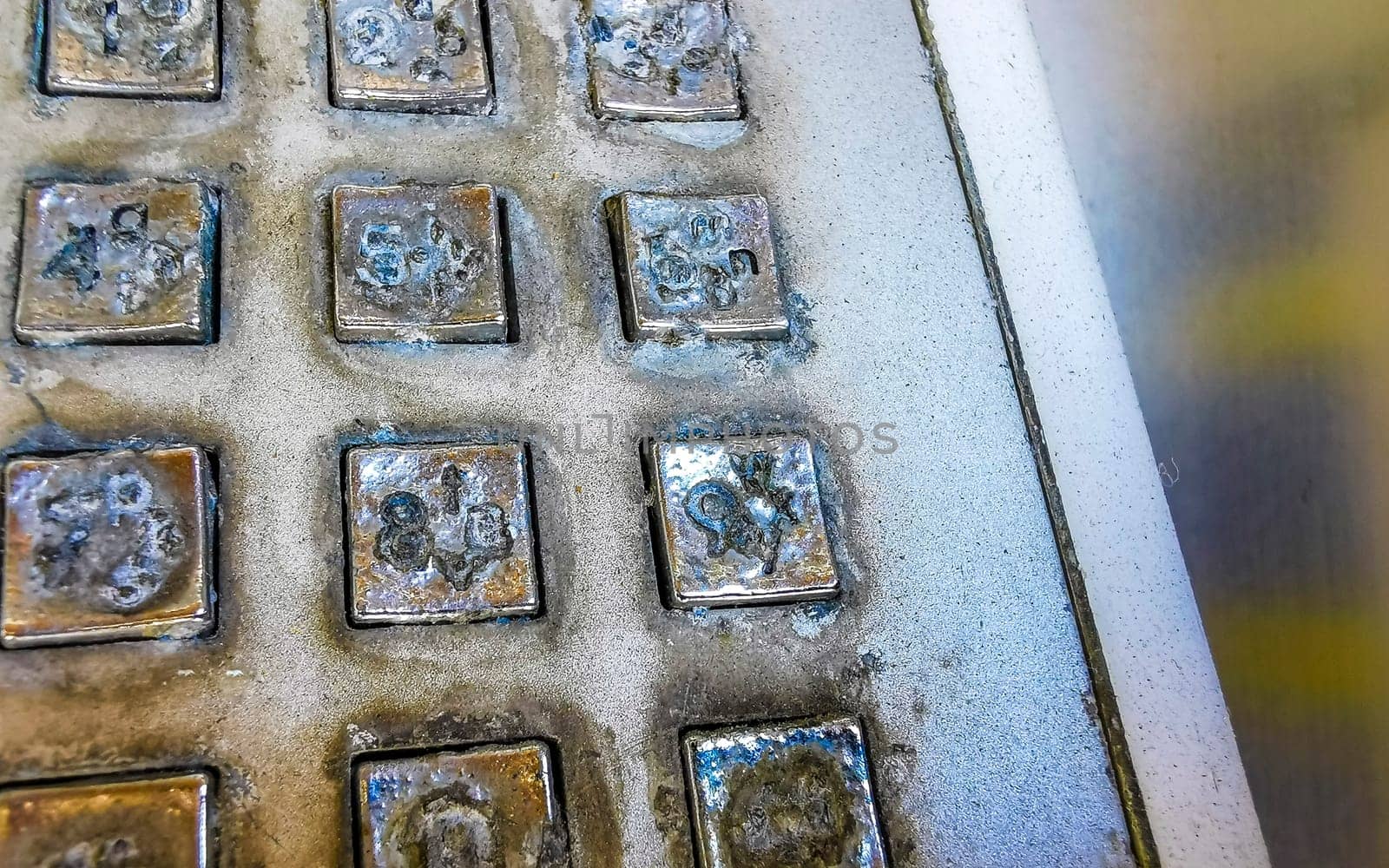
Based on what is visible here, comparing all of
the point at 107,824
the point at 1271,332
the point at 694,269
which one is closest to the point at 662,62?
the point at 694,269

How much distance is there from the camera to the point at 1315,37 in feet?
2.16

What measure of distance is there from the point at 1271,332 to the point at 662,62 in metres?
0.50

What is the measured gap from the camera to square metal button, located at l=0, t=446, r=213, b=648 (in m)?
0.55

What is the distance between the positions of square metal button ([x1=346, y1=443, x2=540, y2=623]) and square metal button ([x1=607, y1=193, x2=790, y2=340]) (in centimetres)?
15

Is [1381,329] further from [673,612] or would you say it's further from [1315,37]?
[673,612]

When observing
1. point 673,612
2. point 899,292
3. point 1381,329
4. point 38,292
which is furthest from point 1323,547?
point 38,292

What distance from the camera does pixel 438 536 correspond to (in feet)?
2.00

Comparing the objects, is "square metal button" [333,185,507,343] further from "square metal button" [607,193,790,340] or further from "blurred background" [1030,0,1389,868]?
"blurred background" [1030,0,1389,868]

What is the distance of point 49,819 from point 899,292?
637 mm

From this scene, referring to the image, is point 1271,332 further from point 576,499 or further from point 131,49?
point 131,49

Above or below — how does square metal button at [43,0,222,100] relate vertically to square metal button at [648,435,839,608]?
above

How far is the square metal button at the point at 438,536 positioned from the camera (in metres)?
0.60

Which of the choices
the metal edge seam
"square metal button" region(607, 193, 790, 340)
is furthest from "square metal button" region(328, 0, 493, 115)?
the metal edge seam

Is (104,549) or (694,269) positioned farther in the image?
(694,269)
